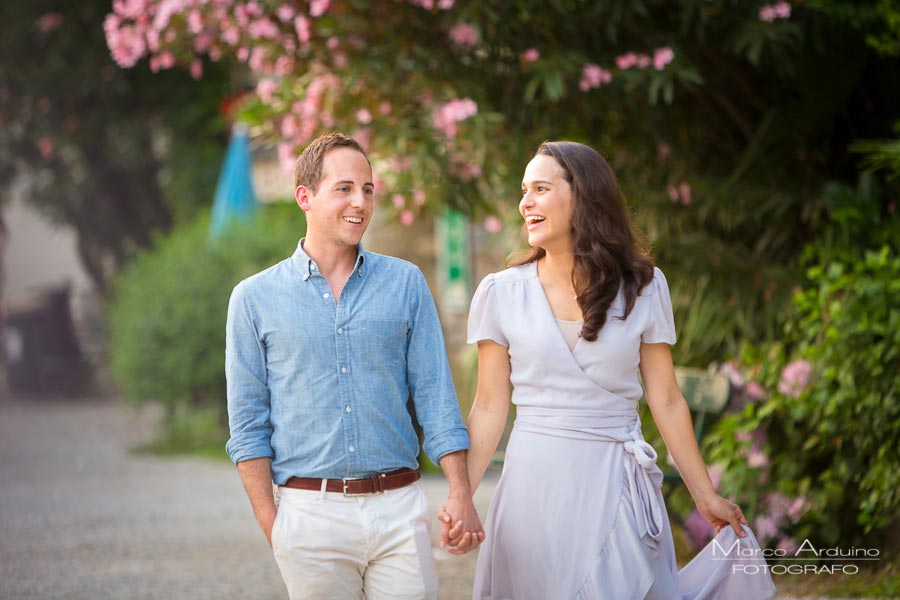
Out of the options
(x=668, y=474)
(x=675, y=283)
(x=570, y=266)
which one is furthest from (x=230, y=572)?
(x=570, y=266)

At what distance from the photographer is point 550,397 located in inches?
129

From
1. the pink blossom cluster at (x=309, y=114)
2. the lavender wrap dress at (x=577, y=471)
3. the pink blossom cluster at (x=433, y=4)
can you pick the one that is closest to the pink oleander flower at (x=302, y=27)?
the pink blossom cluster at (x=309, y=114)

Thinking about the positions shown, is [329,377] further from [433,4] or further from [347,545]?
[433,4]

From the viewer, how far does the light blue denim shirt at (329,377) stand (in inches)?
121

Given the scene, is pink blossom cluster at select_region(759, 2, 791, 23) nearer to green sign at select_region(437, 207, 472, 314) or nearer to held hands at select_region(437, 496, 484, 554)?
held hands at select_region(437, 496, 484, 554)

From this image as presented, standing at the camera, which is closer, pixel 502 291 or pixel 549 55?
pixel 502 291

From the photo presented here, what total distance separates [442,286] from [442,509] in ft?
28.2

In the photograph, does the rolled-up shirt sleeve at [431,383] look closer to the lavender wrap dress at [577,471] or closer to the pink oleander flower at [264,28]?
the lavender wrap dress at [577,471]

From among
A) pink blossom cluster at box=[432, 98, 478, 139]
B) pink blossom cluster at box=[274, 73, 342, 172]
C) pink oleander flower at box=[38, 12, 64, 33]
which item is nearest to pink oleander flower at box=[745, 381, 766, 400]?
pink blossom cluster at box=[432, 98, 478, 139]

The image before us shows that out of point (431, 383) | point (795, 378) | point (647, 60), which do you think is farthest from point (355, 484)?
point (647, 60)

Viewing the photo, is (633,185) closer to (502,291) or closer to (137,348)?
(502,291)

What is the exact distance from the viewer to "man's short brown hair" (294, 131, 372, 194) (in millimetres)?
3152

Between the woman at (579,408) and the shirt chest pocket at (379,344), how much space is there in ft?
0.84

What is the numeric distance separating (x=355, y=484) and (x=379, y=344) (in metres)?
0.33
